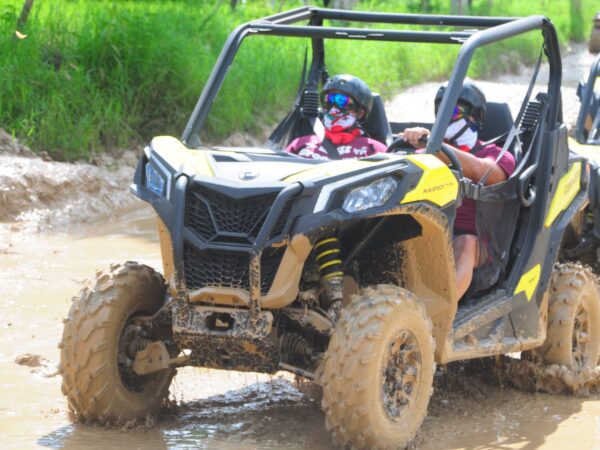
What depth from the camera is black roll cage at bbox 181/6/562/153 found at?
16.5ft

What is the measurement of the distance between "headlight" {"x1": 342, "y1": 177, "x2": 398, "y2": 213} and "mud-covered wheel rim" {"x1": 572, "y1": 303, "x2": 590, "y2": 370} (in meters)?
1.83

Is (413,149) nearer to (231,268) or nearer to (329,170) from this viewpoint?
(329,170)

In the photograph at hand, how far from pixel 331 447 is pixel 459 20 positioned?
2.00 meters

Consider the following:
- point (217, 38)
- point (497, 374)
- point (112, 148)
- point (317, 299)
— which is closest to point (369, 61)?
point (217, 38)

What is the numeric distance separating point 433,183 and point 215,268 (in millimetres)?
844

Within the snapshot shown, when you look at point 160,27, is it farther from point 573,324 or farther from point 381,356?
point 381,356

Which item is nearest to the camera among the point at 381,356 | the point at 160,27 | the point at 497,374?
the point at 381,356

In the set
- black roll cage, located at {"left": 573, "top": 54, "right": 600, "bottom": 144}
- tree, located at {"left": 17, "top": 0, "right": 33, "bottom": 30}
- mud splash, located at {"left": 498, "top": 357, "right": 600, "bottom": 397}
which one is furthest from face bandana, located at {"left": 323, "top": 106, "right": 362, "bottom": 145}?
tree, located at {"left": 17, "top": 0, "right": 33, "bottom": 30}

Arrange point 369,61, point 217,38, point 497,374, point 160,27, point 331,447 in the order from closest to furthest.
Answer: point 331,447
point 497,374
point 160,27
point 217,38
point 369,61

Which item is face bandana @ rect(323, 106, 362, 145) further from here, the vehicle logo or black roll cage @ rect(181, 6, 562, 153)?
the vehicle logo

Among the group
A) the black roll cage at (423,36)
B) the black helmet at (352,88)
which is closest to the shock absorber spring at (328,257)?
the black roll cage at (423,36)

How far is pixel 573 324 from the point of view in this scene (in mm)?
6035

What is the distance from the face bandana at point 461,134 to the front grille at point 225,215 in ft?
4.51

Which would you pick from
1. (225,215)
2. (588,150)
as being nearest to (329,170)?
(225,215)
